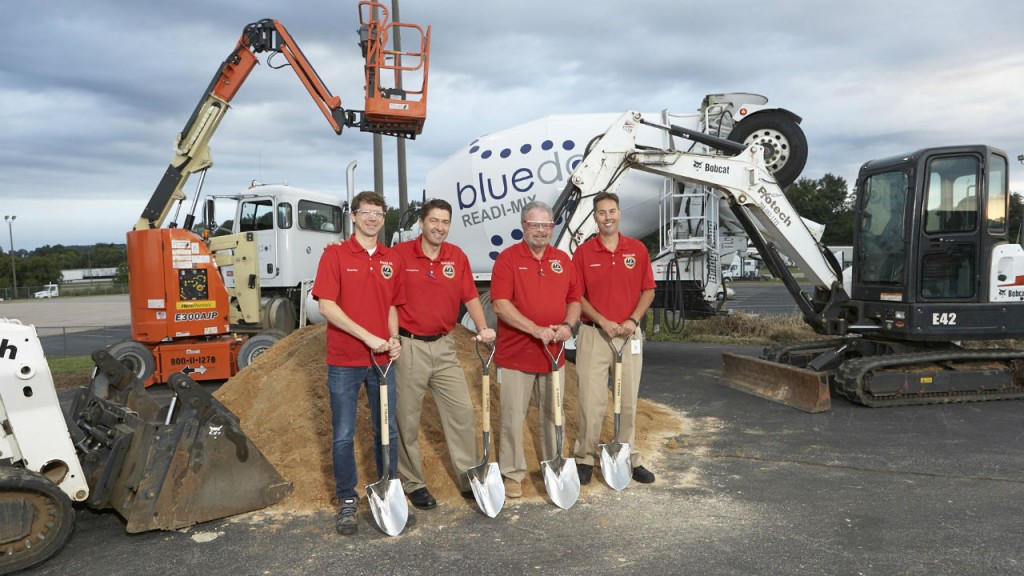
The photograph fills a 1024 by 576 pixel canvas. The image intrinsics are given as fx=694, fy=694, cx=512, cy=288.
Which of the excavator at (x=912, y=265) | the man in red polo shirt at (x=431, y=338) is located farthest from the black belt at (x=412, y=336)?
the excavator at (x=912, y=265)

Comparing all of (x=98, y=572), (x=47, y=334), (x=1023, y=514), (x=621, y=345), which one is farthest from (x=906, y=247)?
(x=47, y=334)

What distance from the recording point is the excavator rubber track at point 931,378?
7.86 m

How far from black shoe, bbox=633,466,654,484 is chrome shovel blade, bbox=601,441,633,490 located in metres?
0.16

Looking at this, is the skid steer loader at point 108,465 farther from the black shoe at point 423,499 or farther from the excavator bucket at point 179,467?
the black shoe at point 423,499

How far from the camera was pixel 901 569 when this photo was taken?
384 cm

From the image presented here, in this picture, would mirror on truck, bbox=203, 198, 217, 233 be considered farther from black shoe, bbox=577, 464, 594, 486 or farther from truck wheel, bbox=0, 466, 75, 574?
black shoe, bbox=577, 464, 594, 486

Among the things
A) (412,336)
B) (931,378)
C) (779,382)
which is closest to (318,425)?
(412,336)

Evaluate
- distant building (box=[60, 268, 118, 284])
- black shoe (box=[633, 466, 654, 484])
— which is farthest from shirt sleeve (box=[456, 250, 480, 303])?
distant building (box=[60, 268, 118, 284])

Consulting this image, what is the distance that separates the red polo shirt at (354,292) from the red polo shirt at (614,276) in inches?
60.7

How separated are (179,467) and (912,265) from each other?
25.8 feet

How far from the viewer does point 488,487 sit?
469cm

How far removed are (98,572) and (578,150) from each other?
8.38 meters

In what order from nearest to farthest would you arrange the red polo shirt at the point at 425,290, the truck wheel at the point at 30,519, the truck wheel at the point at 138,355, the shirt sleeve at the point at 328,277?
the truck wheel at the point at 30,519, the shirt sleeve at the point at 328,277, the red polo shirt at the point at 425,290, the truck wheel at the point at 138,355

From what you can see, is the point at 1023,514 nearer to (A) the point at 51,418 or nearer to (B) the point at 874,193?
(B) the point at 874,193
